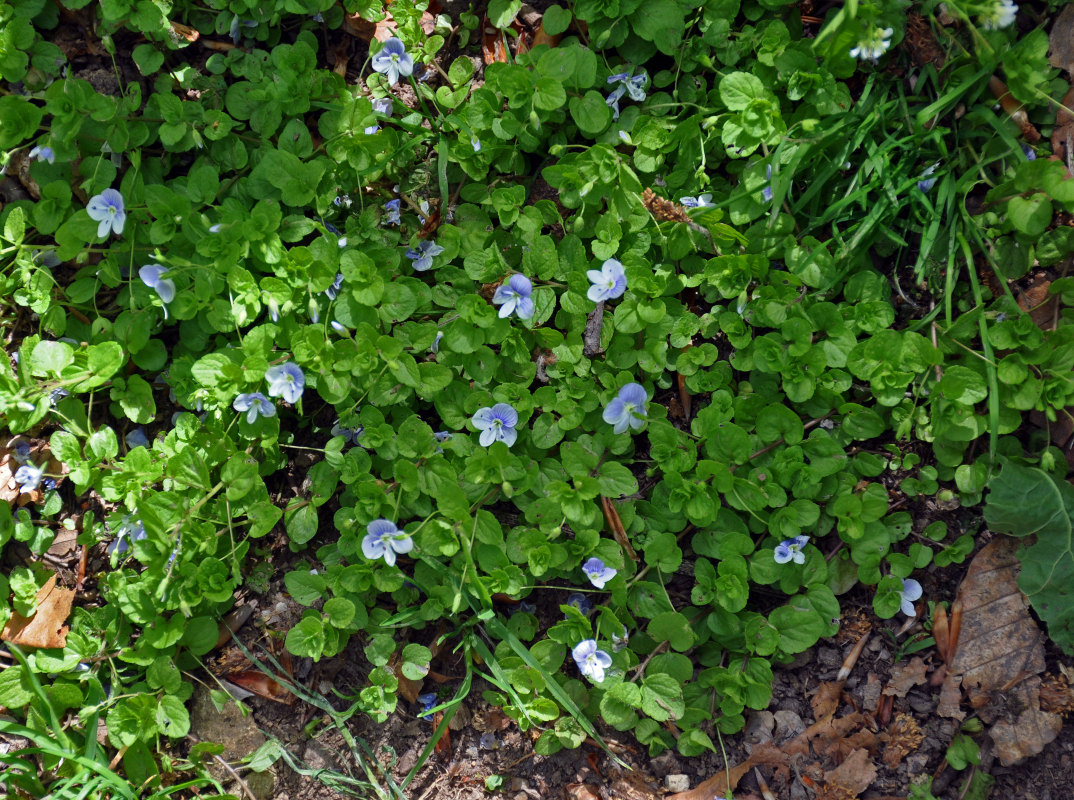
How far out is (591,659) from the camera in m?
2.89

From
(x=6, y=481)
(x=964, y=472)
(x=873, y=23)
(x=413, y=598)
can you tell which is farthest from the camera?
(x=6, y=481)

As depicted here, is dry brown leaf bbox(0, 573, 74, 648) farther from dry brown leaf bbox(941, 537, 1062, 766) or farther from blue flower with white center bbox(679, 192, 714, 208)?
dry brown leaf bbox(941, 537, 1062, 766)

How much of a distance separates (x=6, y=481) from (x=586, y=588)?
8.12 feet

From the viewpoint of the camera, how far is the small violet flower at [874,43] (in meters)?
2.63

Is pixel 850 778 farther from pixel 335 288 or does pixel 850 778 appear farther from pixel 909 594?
pixel 335 288

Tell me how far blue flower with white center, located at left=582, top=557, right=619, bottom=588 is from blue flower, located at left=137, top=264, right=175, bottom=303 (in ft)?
6.32

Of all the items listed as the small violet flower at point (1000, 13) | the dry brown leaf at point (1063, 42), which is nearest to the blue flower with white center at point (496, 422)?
the small violet flower at point (1000, 13)

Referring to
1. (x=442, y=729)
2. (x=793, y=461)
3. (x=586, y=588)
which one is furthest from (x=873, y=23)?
(x=442, y=729)

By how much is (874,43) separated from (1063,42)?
846mm

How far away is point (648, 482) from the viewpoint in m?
3.17

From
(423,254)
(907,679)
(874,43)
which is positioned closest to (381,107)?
(423,254)

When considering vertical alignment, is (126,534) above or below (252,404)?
below

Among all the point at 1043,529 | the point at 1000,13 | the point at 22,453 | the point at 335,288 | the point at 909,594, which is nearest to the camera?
the point at 1000,13

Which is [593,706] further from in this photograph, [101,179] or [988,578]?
[101,179]
